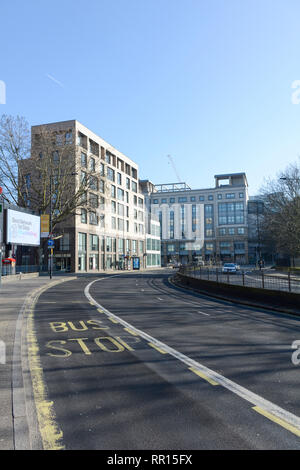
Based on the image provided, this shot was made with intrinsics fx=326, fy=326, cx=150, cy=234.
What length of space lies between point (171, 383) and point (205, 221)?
11861 cm

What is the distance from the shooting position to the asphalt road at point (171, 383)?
3992mm

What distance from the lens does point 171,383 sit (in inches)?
228

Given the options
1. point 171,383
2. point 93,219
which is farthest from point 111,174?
point 171,383

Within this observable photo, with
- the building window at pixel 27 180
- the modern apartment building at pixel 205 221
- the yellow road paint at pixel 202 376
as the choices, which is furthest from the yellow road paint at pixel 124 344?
the modern apartment building at pixel 205 221

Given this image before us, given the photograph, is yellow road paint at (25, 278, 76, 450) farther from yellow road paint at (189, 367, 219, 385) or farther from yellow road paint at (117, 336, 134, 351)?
yellow road paint at (189, 367, 219, 385)

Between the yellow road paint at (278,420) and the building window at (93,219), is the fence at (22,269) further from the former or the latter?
the yellow road paint at (278,420)

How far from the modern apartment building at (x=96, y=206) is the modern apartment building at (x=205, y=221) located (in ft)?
115

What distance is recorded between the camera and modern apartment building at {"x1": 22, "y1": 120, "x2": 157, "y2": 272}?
1850 inches

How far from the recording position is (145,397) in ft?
16.9
